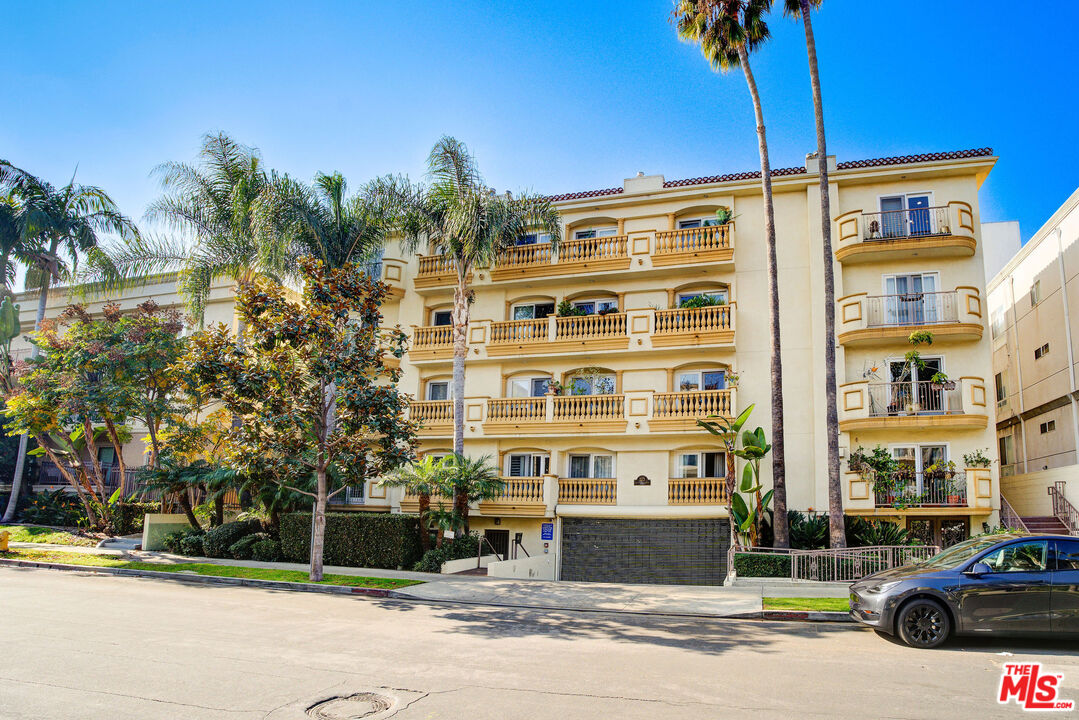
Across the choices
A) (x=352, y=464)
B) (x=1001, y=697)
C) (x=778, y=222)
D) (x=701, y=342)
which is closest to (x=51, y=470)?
(x=352, y=464)

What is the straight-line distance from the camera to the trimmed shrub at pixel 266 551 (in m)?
23.7

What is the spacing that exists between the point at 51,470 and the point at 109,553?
16083 mm

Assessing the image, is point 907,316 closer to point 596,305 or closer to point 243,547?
point 596,305

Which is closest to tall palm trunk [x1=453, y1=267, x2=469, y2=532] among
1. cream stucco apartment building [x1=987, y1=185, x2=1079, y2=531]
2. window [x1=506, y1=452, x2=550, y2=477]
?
window [x1=506, y1=452, x2=550, y2=477]

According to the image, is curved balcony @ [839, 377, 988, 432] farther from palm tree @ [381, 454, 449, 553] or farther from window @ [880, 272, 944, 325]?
palm tree @ [381, 454, 449, 553]

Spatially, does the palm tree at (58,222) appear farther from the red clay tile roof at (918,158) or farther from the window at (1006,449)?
the window at (1006,449)

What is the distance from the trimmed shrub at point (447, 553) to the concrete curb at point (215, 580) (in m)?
3.98

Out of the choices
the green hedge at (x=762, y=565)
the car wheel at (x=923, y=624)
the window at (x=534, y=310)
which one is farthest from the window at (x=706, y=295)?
the car wheel at (x=923, y=624)

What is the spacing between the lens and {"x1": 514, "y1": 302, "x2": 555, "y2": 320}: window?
28797mm

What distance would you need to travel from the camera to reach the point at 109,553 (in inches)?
944

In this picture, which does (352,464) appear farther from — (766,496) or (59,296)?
(59,296)

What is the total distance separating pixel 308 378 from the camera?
1944 centimetres

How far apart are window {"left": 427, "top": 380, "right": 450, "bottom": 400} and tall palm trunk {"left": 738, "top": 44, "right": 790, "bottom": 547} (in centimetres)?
1298

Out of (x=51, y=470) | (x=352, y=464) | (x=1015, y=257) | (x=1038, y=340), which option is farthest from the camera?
(x=51, y=470)
